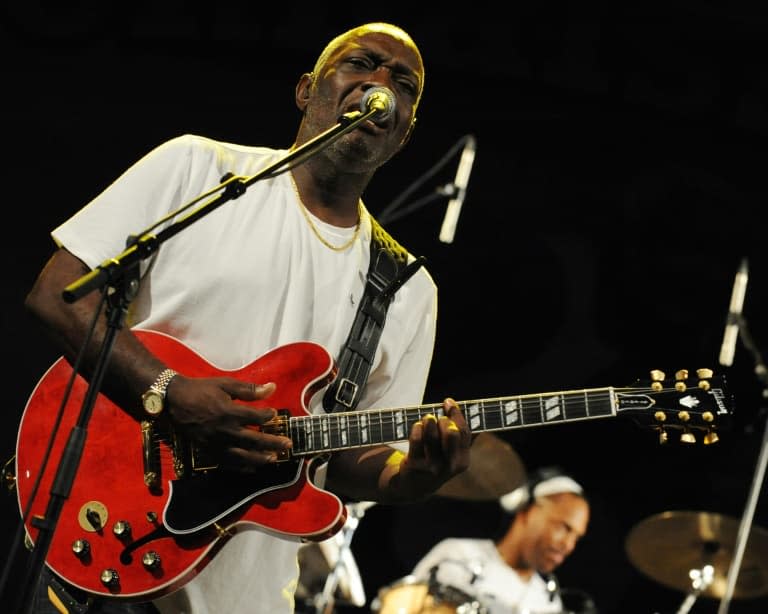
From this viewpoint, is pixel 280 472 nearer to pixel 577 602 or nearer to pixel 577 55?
pixel 577 55

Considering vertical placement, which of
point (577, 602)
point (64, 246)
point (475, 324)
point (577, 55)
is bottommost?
point (577, 602)

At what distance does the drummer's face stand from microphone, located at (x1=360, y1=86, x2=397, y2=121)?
5.30 m

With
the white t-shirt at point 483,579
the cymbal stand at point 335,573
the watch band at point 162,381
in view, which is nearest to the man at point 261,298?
the watch band at point 162,381

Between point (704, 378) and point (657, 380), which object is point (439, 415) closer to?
point (657, 380)

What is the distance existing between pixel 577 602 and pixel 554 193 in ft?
10.7

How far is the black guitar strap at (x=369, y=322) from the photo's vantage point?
3.31 m

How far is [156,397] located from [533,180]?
4970mm

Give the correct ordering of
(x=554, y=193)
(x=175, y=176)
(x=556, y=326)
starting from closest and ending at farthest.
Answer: (x=175, y=176)
(x=554, y=193)
(x=556, y=326)

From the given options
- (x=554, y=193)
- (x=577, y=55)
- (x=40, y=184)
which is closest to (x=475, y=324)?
(x=554, y=193)

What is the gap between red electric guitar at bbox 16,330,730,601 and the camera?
9.41 ft

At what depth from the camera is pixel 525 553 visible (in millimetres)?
7773

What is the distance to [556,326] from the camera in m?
7.82

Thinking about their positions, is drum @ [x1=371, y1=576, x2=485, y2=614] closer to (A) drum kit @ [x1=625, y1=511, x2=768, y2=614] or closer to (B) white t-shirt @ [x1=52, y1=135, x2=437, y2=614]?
(A) drum kit @ [x1=625, y1=511, x2=768, y2=614]

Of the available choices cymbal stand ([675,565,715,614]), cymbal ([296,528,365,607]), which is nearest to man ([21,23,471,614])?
cymbal ([296,528,365,607])
